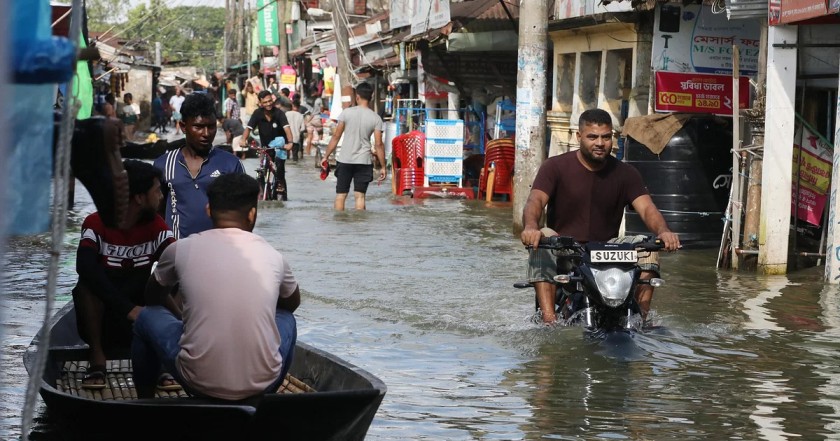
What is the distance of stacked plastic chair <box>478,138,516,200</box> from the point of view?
2066 centimetres

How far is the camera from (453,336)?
368 inches

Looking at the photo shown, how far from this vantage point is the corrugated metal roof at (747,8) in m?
12.4

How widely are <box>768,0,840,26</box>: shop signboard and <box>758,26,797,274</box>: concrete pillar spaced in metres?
0.24

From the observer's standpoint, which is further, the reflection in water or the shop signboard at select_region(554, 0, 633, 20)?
the shop signboard at select_region(554, 0, 633, 20)

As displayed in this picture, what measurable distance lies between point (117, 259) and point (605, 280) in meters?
2.88

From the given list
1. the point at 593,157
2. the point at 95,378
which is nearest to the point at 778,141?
the point at 593,157

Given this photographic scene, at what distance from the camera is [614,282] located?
788 cm

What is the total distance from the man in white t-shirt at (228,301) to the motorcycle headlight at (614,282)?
114 inches

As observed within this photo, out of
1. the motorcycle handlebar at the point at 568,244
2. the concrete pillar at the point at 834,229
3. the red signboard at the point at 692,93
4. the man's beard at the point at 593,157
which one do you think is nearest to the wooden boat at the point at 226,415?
the motorcycle handlebar at the point at 568,244

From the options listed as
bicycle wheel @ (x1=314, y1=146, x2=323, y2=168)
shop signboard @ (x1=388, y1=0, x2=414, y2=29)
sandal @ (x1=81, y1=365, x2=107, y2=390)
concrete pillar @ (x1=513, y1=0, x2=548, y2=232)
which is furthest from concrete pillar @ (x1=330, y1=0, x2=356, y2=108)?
sandal @ (x1=81, y1=365, x2=107, y2=390)

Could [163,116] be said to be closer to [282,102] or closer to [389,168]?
[282,102]

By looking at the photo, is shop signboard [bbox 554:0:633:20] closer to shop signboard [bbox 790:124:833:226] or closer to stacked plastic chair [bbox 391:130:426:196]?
shop signboard [bbox 790:124:833:226]

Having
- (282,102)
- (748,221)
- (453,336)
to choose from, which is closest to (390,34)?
(282,102)

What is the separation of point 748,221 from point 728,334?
3.66 meters
